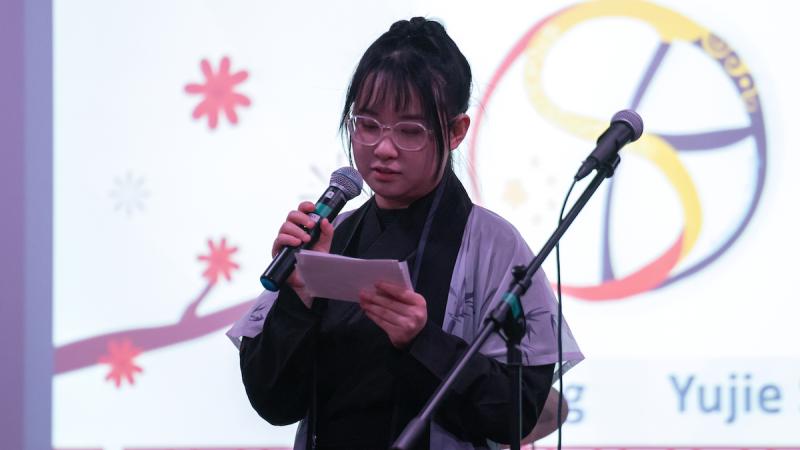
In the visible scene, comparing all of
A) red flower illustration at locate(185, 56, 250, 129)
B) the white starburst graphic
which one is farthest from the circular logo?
the white starburst graphic

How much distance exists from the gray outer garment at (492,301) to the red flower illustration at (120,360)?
1185 mm

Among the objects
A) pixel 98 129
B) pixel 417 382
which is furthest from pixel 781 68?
pixel 98 129

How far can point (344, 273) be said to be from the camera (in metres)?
1.20

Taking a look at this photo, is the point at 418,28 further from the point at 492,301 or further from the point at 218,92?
the point at 218,92

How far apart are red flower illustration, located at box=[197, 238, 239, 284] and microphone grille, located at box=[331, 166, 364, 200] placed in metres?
1.17

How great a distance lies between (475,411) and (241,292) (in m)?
1.32

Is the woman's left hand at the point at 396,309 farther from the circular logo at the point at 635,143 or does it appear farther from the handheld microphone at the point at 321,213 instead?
the circular logo at the point at 635,143

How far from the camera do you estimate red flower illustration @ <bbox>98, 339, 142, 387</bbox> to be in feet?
8.25

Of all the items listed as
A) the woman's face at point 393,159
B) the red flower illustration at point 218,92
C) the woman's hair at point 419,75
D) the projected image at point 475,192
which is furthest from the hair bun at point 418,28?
the red flower illustration at point 218,92

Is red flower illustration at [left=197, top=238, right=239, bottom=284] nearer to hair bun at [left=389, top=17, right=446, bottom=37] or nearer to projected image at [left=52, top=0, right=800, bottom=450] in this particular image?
projected image at [left=52, top=0, right=800, bottom=450]

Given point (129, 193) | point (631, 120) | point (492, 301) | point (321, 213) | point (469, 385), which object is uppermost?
point (129, 193)

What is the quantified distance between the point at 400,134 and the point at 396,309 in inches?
10.4

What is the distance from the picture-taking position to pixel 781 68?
93.7 inches

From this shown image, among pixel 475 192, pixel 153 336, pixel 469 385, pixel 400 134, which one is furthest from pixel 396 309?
pixel 153 336
